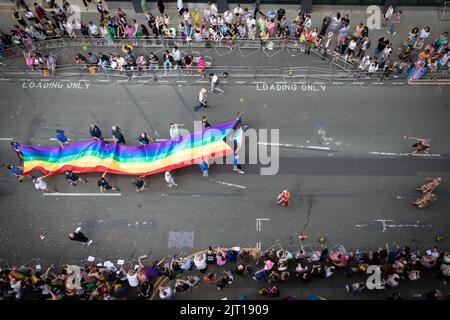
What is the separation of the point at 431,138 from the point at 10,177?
22843 mm

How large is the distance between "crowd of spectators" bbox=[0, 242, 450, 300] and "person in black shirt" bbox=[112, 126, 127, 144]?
6580 millimetres

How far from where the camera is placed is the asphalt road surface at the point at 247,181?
18.8 metres

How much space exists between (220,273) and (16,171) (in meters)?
11.5

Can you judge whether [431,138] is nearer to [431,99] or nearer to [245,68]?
[431,99]

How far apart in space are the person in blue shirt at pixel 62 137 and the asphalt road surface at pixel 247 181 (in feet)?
2.09

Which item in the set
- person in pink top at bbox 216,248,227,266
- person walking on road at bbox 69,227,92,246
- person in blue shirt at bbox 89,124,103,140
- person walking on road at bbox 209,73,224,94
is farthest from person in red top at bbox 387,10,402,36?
person walking on road at bbox 69,227,92,246

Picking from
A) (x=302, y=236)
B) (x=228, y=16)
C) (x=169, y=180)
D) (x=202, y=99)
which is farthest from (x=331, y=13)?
(x=169, y=180)

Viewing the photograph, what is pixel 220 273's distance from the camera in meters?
17.8

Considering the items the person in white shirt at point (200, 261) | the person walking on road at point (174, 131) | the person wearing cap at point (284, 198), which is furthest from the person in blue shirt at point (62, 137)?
the person wearing cap at point (284, 198)

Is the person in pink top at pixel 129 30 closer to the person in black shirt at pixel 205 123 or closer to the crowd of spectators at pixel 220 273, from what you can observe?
the person in black shirt at pixel 205 123

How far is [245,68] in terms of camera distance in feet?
82.0

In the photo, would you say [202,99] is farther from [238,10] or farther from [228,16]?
[238,10]

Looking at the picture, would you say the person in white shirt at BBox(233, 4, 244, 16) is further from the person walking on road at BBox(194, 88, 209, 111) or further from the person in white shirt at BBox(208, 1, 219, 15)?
the person walking on road at BBox(194, 88, 209, 111)

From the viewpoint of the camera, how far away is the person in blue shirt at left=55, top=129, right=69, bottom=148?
20734mm
